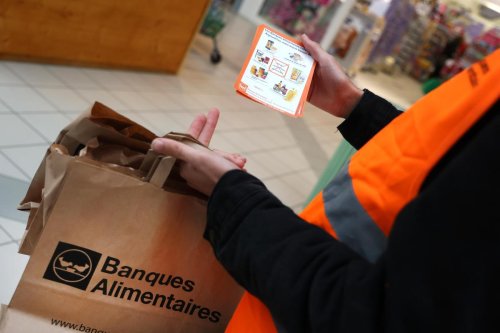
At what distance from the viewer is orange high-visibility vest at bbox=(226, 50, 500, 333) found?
757 millimetres

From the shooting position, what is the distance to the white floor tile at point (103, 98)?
394 centimetres

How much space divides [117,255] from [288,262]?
443 millimetres

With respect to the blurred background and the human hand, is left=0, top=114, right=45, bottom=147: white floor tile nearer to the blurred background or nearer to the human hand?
the blurred background

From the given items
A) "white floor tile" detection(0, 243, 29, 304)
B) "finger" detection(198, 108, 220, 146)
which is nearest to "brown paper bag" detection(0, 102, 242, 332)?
"finger" detection(198, 108, 220, 146)

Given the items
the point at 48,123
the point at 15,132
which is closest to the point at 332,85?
the point at 15,132

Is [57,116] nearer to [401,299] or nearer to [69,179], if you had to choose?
[69,179]

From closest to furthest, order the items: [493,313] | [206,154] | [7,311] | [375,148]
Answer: [493,313] < [375,148] < [206,154] < [7,311]

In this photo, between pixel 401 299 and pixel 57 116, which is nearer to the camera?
pixel 401 299

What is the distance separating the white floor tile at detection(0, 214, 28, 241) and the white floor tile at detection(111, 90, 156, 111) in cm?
198

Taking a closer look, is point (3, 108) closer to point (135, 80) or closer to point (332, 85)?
point (135, 80)

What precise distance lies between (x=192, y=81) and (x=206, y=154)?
485 cm

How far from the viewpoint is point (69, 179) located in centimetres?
103

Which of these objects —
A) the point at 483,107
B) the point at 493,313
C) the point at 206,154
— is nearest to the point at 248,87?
the point at 206,154

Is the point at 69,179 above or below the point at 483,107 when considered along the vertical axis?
below
